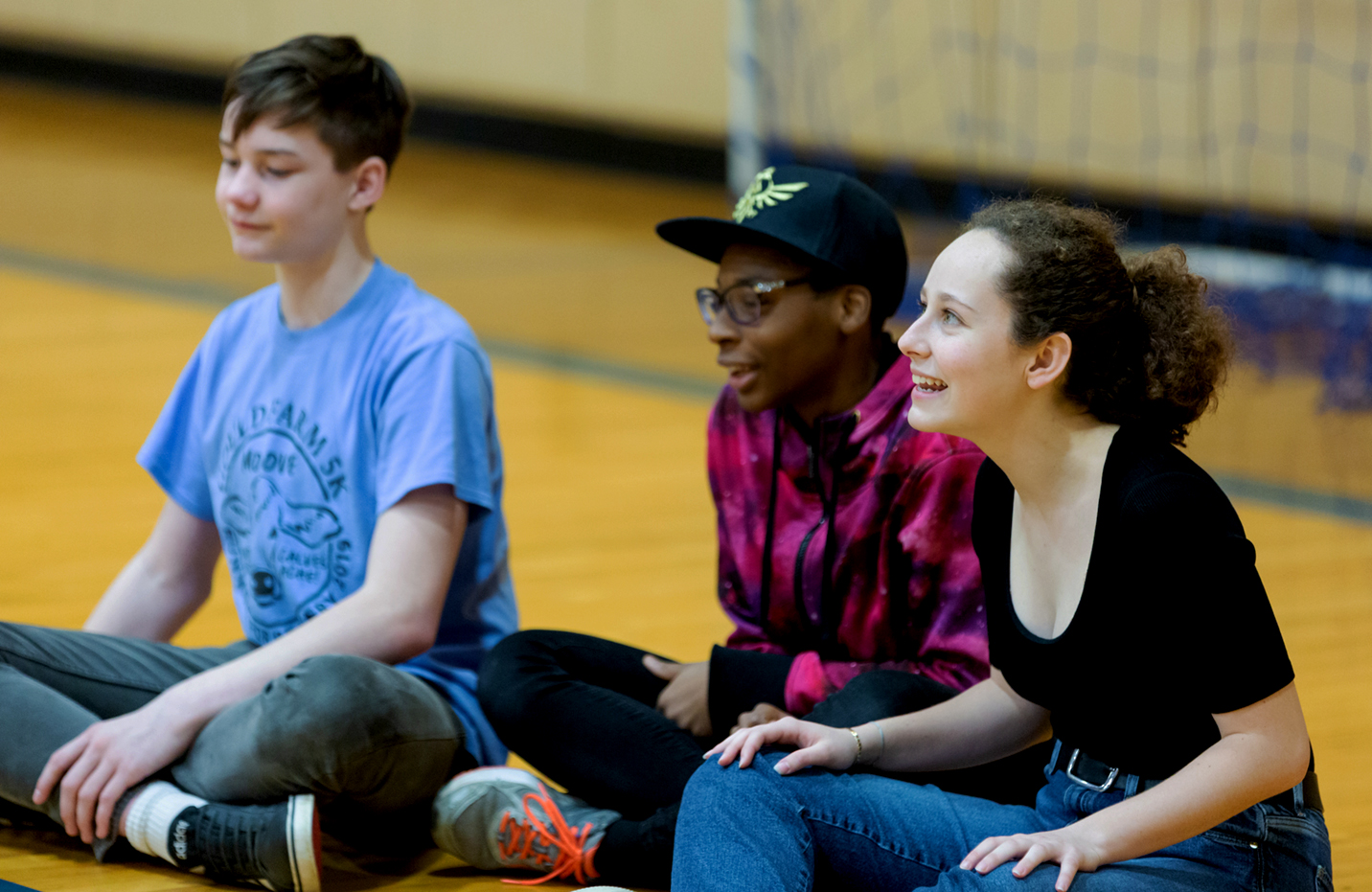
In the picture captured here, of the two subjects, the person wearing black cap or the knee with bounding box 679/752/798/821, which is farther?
the person wearing black cap

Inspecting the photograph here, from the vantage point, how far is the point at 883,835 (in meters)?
1.63

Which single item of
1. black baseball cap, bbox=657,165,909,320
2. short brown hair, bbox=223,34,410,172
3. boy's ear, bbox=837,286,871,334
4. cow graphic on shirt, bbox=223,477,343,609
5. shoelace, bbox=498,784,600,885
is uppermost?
short brown hair, bbox=223,34,410,172

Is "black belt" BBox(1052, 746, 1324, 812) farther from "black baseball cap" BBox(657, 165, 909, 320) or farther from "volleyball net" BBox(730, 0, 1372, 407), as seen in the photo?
"volleyball net" BBox(730, 0, 1372, 407)

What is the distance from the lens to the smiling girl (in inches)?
57.2

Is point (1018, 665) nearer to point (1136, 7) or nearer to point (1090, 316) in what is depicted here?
point (1090, 316)

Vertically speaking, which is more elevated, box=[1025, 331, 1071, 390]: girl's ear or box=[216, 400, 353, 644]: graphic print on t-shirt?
box=[1025, 331, 1071, 390]: girl's ear

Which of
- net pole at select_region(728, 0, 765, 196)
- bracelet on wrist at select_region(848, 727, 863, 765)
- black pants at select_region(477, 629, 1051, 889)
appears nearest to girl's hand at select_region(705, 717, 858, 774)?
bracelet on wrist at select_region(848, 727, 863, 765)

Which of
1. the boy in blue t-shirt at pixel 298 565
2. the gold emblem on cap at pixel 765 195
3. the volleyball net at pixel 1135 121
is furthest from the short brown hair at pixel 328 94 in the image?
the volleyball net at pixel 1135 121

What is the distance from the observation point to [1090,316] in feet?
5.05

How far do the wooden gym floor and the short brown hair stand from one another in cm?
80

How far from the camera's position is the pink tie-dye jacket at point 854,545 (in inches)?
74.6

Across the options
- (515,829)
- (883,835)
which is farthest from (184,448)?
(883,835)

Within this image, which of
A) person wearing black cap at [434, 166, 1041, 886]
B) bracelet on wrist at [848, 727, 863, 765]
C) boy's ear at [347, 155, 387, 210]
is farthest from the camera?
boy's ear at [347, 155, 387, 210]

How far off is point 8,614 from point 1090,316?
1.78 m
